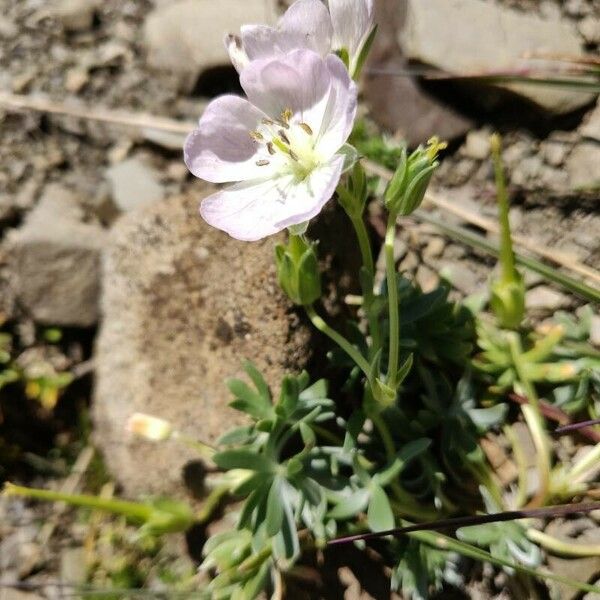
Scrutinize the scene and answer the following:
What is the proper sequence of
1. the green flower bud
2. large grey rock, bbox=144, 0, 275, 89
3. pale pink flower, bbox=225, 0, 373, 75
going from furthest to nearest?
large grey rock, bbox=144, 0, 275, 89 → the green flower bud → pale pink flower, bbox=225, 0, 373, 75

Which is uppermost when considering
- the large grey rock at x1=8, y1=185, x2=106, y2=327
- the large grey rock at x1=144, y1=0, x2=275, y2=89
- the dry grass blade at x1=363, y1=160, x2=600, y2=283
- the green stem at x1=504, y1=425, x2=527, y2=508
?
the large grey rock at x1=144, y1=0, x2=275, y2=89

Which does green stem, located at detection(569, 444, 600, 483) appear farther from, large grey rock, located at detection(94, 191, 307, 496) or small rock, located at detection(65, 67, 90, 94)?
small rock, located at detection(65, 67, 90, 94)

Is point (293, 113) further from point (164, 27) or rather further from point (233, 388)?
point (164, 27)

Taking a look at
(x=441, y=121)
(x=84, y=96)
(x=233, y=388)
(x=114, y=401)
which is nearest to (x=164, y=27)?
(x=84, y=96)

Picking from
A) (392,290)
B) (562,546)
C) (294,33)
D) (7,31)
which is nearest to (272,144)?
(294,33)

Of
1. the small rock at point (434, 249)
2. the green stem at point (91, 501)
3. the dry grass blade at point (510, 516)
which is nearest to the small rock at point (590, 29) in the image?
the small rock at point (434, 249)

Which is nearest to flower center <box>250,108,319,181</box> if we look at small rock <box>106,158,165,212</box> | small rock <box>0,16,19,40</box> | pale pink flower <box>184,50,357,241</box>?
pale pink flower <box>184,50,357,241</box>
